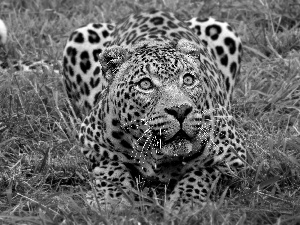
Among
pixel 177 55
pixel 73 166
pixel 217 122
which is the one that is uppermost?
pixel 177 55

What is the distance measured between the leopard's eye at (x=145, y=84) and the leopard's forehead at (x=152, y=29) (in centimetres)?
109

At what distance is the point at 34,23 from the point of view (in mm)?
10289

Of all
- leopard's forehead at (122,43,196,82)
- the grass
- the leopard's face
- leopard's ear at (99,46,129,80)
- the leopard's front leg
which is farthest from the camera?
leopard's ear at (99,46,129,80)

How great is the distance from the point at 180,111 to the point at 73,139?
76.2 inches

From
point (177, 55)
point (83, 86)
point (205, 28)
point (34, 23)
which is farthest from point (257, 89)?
point (34, 23)

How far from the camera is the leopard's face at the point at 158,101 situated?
20.4ft

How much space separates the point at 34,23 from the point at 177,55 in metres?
4.06

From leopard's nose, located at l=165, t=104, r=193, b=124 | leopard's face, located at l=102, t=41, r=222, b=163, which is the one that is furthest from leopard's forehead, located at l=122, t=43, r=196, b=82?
leopard's nose, located at l=165, t=104, r=193, b=124

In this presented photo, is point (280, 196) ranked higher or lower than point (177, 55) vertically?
lower

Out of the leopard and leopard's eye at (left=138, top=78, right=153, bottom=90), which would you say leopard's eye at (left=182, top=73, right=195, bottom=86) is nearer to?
the leopard

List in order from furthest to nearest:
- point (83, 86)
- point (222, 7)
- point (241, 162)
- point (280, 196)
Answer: point (222, 7) → point (83, 86) → point (241, 162) → point (280, 196)

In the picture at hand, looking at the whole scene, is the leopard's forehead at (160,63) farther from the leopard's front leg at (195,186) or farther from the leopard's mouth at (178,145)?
the leopard's front leg at (195,186)

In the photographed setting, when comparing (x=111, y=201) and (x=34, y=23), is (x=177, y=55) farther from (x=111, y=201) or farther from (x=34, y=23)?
(x=34, y=23)

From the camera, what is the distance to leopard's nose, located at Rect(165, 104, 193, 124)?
6.14m
